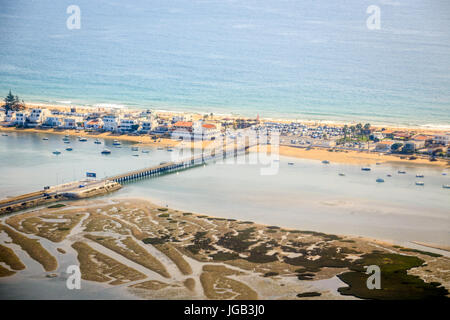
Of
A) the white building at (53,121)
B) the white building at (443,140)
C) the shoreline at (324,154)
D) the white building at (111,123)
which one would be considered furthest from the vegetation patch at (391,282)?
the white building at (53,121)

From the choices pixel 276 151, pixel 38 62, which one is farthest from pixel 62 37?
pixel 276 151

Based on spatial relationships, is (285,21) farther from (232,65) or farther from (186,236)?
(186,236)

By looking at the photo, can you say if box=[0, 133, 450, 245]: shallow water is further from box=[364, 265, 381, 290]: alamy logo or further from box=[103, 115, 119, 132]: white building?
box=[103, 115, 119, 132]: white building

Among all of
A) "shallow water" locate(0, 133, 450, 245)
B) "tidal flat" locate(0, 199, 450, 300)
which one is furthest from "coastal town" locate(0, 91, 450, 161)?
"tidal flat" locate(0, 199, 450, 300)

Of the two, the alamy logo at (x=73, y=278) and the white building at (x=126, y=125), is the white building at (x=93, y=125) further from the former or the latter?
the alamy logo at (x=73, y=278)

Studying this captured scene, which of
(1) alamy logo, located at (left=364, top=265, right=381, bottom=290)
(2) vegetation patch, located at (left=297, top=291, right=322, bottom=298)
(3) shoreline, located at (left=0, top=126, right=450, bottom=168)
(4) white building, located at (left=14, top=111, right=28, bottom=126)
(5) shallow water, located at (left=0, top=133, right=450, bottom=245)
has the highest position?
(4) white building, located at (left=14, top=111, right=28, bottom=126)
